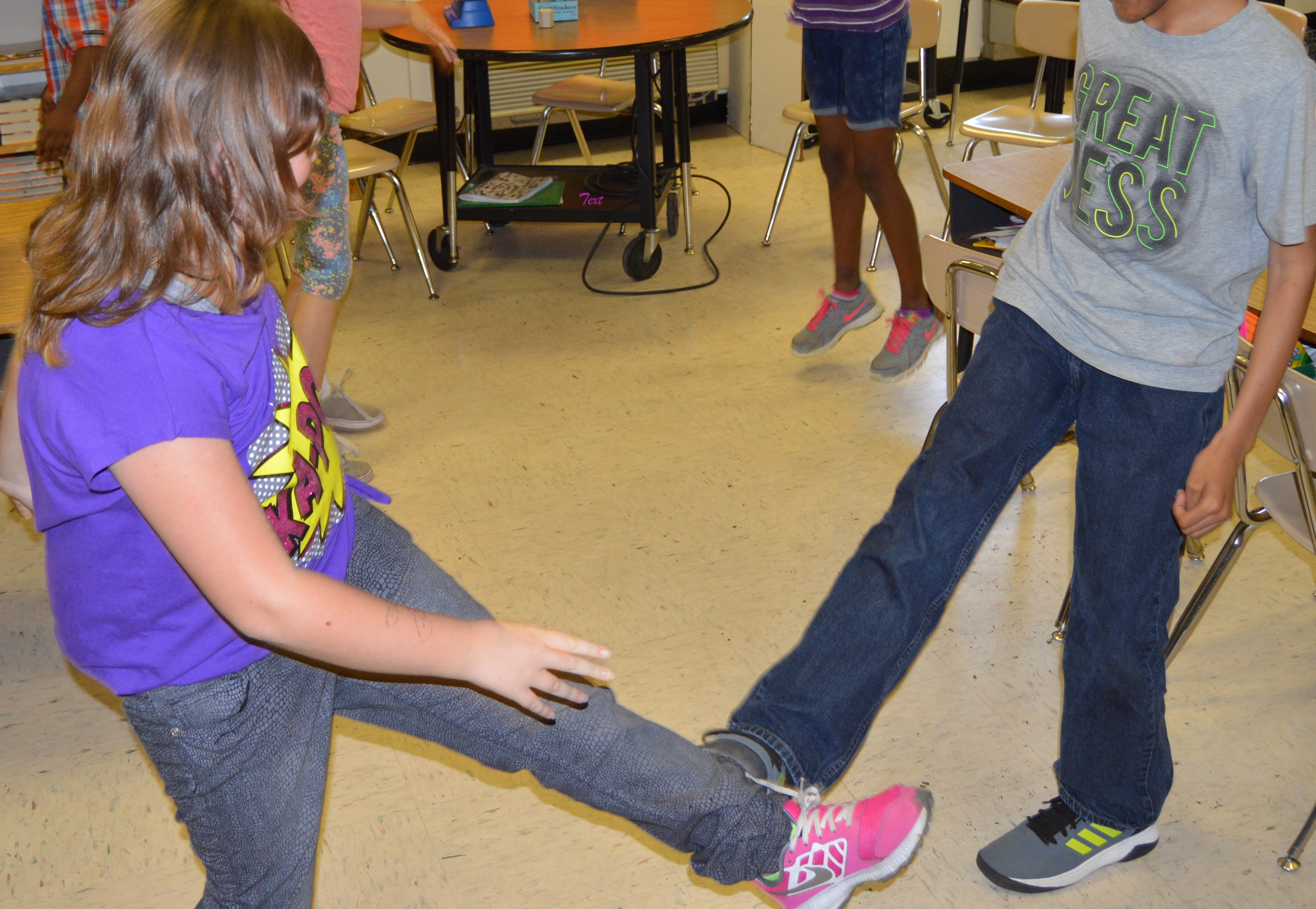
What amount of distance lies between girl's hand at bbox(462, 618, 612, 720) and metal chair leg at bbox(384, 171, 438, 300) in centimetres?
300

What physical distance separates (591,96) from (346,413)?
1854 mm

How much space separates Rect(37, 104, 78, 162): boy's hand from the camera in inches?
91.8

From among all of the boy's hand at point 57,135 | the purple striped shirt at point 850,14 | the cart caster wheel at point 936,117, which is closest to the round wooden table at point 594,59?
the purple striped shirt at point 850,14

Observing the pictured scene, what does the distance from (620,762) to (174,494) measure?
56 cm

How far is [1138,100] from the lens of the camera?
1429 millimetres

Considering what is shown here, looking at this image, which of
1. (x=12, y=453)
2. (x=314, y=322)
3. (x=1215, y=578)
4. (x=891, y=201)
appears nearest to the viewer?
(x=12, y=453)

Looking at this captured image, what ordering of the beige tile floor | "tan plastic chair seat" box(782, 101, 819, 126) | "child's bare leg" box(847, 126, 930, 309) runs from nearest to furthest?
the beige tile floor → "child's bare leg" box(847, 126, 930, 309) → "tan plastic chair seat" box(782, 101, 819, 126)

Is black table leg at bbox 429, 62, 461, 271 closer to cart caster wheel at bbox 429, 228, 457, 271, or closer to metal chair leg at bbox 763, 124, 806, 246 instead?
cart caster wheel at bbox 429, 228, 457, 271

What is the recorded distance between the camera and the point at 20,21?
4.77 m

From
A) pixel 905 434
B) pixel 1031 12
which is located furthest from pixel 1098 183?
pixel 1031 12

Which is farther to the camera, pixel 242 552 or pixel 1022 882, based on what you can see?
pixel 1022 882

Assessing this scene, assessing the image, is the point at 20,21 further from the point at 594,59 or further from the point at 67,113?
the point at 67,113

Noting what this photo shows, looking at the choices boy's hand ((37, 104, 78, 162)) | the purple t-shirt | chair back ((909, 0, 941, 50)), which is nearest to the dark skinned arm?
boy's hand ((37, 104, 78, 162))

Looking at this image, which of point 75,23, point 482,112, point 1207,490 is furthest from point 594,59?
point 1207,490
